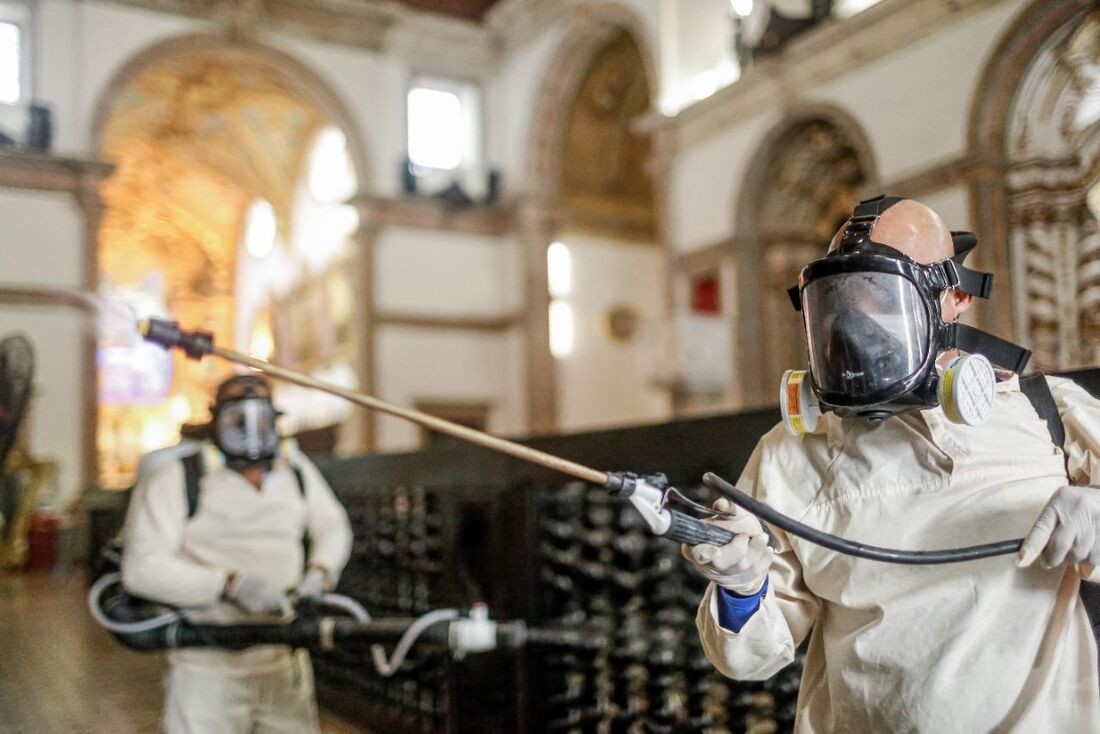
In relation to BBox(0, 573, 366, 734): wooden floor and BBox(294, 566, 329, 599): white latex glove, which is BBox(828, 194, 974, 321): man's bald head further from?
BBox(294, 566, 329, 599): white latex glove

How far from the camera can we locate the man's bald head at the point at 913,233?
1828 millimetres

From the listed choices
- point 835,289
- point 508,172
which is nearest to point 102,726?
point 835,289

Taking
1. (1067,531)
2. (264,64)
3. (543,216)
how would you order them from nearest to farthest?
(1067,531), (264,64), (543,216)

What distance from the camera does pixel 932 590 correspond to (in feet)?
5.57

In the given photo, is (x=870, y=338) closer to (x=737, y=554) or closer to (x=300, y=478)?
(x=737, y=554)

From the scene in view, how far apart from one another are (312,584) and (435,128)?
520 inches

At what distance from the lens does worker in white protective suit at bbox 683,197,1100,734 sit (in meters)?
1.64

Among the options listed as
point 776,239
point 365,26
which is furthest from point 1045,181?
point 365,26

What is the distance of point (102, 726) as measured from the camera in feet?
6.18

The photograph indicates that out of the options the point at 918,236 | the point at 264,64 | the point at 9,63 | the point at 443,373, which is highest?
the point at 264,64

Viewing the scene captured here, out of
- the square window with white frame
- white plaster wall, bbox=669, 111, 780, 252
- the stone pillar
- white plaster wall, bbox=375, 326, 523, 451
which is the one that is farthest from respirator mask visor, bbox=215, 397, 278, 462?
the square window with white frame

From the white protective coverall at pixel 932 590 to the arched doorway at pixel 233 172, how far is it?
392 inches

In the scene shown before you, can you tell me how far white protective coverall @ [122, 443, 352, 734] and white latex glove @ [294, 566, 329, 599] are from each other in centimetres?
2

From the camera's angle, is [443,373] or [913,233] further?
[443,373]
